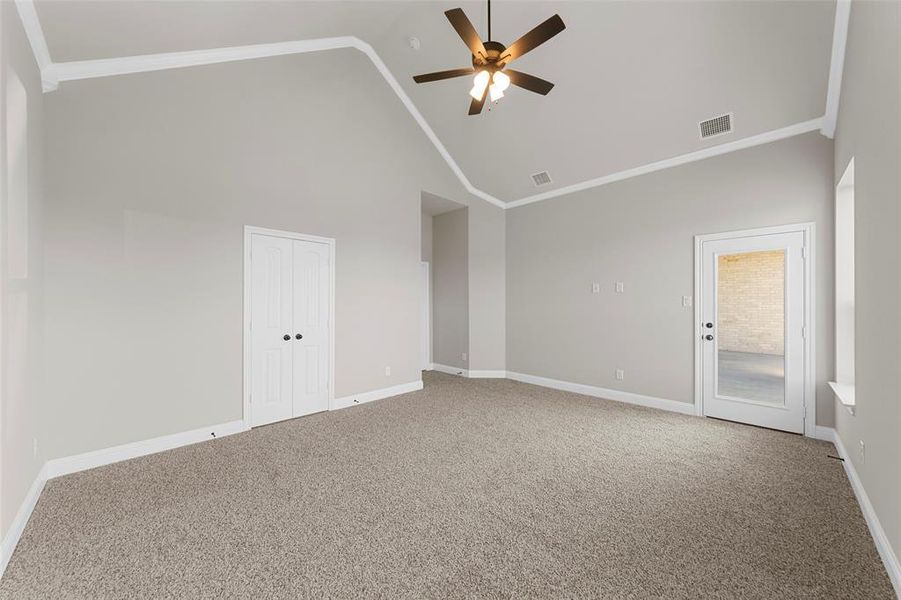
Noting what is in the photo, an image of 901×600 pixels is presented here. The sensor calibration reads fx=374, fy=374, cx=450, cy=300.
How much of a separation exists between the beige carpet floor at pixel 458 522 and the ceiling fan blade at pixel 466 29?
3213 millimetres

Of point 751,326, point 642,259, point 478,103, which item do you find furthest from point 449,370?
point 478,103

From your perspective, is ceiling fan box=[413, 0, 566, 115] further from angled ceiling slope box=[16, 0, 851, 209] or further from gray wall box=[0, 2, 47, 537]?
gray wall box=[0, 2, 47, 537]

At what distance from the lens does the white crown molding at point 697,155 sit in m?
3.80

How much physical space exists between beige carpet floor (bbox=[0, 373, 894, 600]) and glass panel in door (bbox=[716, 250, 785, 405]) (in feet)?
1.94

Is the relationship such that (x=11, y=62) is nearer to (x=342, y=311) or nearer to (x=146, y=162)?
(x=146, y=162)

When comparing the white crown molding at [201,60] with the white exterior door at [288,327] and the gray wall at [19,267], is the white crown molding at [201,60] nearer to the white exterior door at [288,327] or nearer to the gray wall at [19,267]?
the gray wall at [19,267]

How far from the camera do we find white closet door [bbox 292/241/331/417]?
171 inches

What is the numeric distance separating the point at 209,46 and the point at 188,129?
79 centimetres

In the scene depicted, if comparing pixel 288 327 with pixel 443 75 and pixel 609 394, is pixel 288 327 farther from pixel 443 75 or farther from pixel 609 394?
pixel 609 394

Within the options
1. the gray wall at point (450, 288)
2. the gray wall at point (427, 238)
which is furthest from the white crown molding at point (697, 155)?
the gray wall at point (427, 238)

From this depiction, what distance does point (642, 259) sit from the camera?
4.95m

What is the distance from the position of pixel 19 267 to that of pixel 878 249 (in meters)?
4.91

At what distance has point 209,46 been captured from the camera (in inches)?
137

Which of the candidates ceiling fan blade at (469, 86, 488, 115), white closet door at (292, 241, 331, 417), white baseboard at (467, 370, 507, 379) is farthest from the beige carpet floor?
ceiling fan blade at (469, 86, 488, 115)
